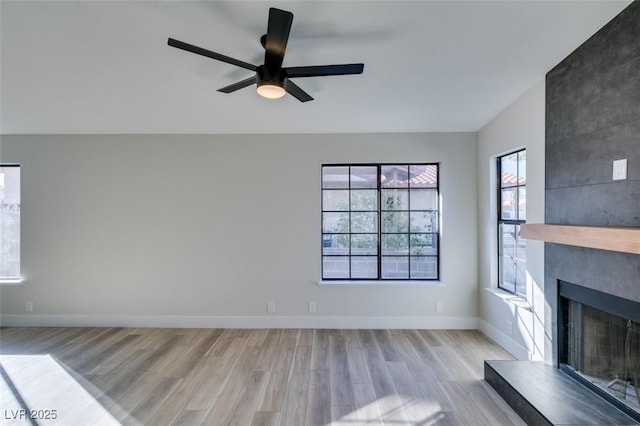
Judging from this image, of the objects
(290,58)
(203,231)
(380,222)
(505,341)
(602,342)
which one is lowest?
(505,341)

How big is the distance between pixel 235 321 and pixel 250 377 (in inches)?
47.0

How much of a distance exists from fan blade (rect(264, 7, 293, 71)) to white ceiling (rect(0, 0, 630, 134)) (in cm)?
44

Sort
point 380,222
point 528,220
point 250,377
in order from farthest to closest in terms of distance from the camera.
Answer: point 380,222 → point 528,220 → point 250,377

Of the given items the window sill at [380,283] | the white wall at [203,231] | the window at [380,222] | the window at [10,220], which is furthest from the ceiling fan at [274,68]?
the window at [10,220]

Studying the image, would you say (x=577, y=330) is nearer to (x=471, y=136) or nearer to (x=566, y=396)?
(x=566, y=396)

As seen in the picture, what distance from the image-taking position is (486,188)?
3.38 meters

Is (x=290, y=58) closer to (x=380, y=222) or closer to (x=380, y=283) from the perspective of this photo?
(x=380, y=222)

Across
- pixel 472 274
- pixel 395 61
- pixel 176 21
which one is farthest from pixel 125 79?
pixel 472 274

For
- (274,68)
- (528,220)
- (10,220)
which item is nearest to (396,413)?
(528,220)

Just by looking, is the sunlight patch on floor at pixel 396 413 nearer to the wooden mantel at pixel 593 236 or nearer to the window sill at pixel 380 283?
the window sill at pixel 380 283

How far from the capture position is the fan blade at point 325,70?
1.75 metres

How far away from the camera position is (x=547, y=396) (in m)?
1.99

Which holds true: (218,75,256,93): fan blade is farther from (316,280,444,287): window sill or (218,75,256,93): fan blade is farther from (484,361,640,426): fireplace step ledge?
(484,361,640,426): fireplace step ledge

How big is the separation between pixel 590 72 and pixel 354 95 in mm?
1849
